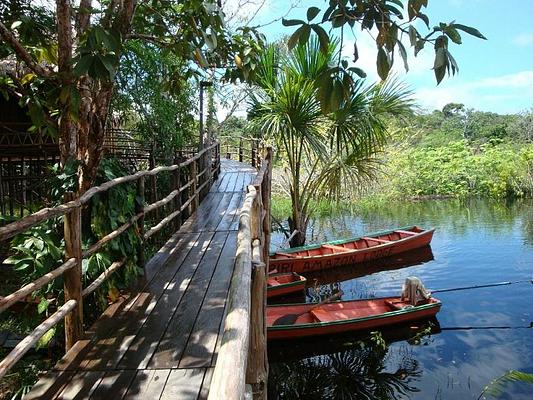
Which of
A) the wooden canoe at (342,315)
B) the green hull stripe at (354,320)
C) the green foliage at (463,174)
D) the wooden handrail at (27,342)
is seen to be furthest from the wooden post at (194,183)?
the green foliage at (463,174)

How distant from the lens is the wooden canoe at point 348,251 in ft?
33.2

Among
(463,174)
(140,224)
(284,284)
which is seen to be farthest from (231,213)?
(463,174)

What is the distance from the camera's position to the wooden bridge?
4.66 feet

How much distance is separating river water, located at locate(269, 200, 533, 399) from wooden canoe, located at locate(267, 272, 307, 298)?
0.40 meters

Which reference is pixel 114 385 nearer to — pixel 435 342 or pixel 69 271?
pixel 69 271

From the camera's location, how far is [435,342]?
746 centimetres

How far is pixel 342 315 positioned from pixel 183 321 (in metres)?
4.84

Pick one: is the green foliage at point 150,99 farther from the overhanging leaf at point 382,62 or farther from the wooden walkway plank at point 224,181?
the overhanging leaf at point 382,62

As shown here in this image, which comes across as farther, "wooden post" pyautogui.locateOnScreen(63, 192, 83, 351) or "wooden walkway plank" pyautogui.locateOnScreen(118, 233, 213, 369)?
A: "wooden post" pyautogui.locateOnScreen(63, 192, 83, 351)

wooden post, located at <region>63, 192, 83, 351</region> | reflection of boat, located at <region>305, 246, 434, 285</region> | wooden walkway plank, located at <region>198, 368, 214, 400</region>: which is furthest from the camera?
reflection of boat, located at <region>305, 246, 434, 285</region>

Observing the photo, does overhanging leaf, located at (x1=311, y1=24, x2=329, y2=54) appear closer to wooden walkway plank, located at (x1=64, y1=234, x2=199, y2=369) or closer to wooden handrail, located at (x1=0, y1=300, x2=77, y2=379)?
wooden handrail, located at (x1=0, y1=300, x2=77, y2=379)

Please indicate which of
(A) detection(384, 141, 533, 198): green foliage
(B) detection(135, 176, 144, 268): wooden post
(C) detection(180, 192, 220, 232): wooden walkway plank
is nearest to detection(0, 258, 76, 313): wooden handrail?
(B) detection(135, 176, 144, 268): wooden post

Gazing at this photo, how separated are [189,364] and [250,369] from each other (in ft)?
3.14

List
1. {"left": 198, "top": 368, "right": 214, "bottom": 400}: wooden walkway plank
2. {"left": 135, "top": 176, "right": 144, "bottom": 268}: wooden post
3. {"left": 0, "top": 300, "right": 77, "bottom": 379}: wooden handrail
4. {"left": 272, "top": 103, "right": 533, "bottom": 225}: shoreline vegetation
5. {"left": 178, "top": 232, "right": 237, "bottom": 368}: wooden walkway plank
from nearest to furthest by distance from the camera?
1. {"left": 0, "top": 300, "right": 77, "bottom": 379}: wooden handrail
2. {"left": 198, "top": 368, "right": 214, "bottom": 400}: wooden walkway plank
3. {"left": 178, "top": 232, "right": 237, "bottom": 368}: wooden walkway plank
4. {"left": 135, "top": 176, "right": 144, "bottom": 268}: wooden post
5. {"left": 272, "top": 103, "right": 533, "bottom": 225}: shoreline vegetation
